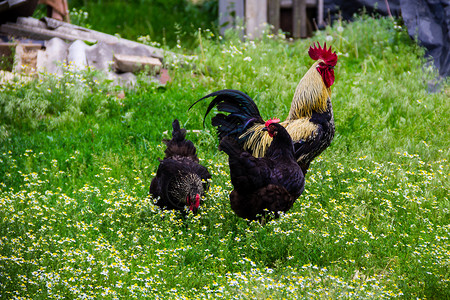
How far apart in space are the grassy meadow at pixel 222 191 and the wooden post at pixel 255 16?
1281 millimetres

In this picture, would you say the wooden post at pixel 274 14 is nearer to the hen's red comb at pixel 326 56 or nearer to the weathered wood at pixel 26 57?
the weathered wood at pixel 26 57

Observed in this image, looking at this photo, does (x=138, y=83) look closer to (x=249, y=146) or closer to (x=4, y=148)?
(x=4, y=148)

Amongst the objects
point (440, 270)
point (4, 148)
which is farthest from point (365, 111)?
point (4, 148)

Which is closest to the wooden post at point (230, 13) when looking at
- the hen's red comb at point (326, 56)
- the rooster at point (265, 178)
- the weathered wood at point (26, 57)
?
the weathered wood at point (26, 57)

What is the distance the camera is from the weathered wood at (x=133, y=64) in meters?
10.2

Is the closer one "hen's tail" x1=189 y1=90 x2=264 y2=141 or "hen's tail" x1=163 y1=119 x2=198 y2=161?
"hen's tail" x1=189 y1=90 x2=264 y2=141

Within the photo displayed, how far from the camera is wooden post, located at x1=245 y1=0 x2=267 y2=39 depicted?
40.4 feet

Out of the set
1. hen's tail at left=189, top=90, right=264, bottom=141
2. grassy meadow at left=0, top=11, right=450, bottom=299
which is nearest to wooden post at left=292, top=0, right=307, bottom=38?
grassy meadow at left=0, top=11, right=450, bottom=299

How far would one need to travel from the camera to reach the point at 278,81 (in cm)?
970

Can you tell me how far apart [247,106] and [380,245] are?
7.17 ft

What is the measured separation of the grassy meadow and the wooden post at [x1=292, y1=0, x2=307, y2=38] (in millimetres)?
1644

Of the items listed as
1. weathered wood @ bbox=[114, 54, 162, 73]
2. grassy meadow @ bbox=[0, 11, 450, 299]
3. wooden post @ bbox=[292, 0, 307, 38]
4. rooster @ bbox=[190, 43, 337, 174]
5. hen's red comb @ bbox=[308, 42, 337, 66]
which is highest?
wooden post @ bbox=[292, 0, 307, 38]

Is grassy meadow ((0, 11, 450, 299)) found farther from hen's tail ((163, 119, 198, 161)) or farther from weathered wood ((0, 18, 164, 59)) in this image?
weathered wood ((0, 18, 164, 59))

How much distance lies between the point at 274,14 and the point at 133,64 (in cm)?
410
